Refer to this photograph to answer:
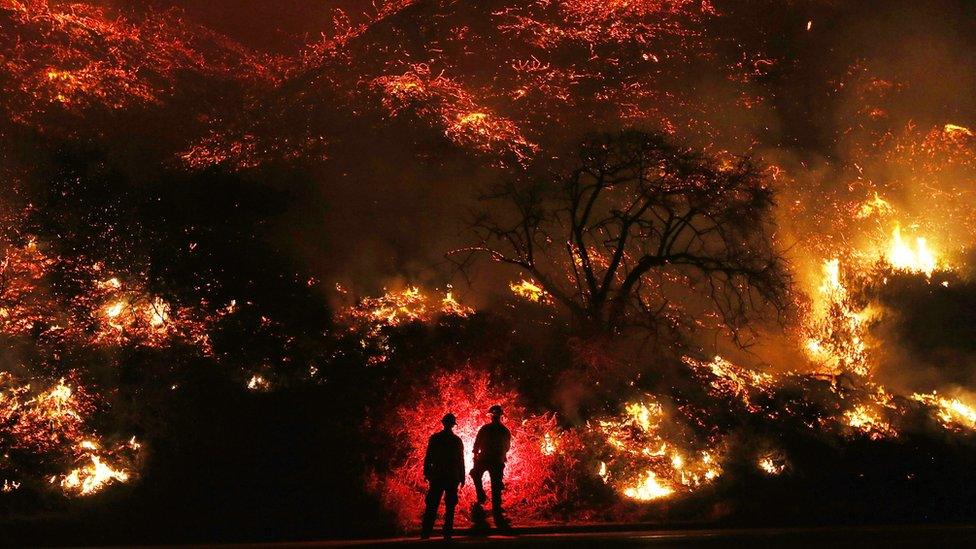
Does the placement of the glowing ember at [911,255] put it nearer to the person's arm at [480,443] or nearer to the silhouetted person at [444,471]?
the person's arm at [480,443]

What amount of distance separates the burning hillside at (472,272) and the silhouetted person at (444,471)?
4.07 feet

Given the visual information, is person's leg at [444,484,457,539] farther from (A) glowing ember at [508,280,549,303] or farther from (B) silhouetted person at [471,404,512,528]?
(A) glowing ember at [508,280,549,303]

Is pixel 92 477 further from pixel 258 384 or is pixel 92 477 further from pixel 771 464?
pixel 771 464

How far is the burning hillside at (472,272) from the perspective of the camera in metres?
14.5

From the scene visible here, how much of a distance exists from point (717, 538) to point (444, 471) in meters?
3.66

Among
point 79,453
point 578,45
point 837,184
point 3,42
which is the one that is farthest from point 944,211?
point 3,42

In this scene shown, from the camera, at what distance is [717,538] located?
11156mm

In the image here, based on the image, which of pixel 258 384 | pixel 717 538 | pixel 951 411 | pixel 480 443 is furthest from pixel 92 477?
pixel 951 411

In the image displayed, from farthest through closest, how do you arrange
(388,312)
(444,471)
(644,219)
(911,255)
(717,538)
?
(911,255) → (644,219) → (388,312) → (717,538) → (444,471)

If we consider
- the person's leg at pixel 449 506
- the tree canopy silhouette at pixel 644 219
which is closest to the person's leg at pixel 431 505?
the person's leg at pixel 449 506

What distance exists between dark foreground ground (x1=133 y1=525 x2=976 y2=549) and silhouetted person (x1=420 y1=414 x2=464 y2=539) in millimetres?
319

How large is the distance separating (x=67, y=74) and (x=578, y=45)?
14.1 meters

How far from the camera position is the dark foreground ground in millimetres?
10539

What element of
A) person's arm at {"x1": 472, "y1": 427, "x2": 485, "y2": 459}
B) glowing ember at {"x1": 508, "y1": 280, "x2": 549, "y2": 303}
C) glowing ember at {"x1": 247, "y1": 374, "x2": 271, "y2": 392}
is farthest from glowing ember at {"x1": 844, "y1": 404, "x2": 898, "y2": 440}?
glowing ember at {"x1": 247, "y1": 374, "x2": 271, "y2": 392}
